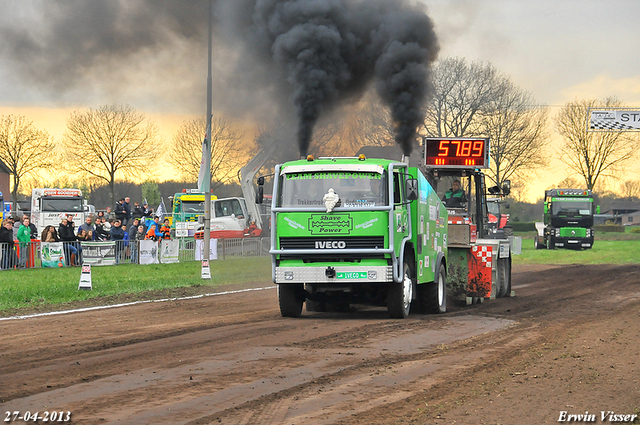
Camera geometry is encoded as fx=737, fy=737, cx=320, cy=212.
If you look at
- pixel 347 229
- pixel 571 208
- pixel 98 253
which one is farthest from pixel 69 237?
pixel 571 208

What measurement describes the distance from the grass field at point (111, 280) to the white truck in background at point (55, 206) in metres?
11.9

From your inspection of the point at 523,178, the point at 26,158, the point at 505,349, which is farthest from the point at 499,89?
the point at 505,349

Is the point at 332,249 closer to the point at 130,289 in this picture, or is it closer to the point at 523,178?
the point at 130,289

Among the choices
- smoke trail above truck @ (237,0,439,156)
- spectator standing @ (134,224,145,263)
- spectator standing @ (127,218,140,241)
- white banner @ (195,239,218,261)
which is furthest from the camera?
white banner @ (195,239,218,261)

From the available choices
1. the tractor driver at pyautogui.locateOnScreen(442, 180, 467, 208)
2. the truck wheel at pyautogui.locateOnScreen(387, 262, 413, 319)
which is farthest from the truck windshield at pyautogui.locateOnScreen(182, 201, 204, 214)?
the truck wheel at pyautogui.locateOnScreen(387, 262, 413, 319)

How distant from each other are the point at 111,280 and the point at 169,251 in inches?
305

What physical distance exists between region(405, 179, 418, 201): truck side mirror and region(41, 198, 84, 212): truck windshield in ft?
94.0

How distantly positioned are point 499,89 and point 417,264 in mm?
41829

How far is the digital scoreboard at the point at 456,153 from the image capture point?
652 inches

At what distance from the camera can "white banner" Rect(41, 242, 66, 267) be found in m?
24.6

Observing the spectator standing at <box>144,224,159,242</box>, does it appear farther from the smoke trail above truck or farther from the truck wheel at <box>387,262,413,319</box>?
the truck wheel at <box>387,262,413,319</box>

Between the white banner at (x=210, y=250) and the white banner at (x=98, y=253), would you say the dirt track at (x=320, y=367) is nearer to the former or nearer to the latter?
the white banner at (x=98, y=253)

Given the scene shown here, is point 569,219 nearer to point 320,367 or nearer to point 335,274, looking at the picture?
point 335,274

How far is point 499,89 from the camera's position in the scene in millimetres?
52250
